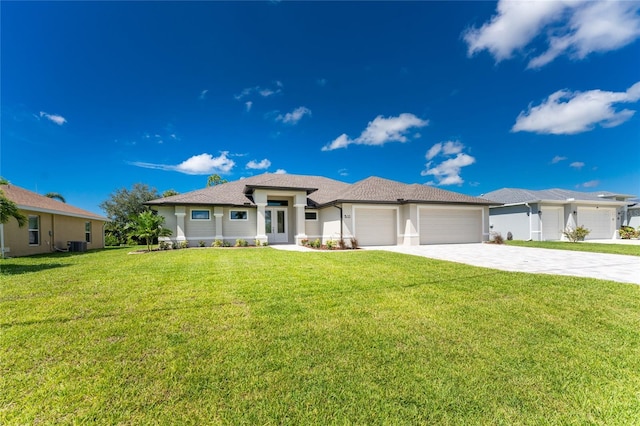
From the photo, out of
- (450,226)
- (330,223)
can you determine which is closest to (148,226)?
(330,223)

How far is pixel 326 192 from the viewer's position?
814 inches

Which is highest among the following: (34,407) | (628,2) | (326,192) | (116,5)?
(116,5)

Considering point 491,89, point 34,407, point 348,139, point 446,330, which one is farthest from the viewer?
point 348,139

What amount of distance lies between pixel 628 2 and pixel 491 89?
912 centimetres

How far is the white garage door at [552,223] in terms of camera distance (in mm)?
20375

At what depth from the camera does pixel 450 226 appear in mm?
17281

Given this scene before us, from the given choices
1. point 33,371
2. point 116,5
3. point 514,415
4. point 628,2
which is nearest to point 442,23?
point 628,2

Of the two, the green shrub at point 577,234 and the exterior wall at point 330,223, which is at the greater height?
the exterior wall at point 330,223

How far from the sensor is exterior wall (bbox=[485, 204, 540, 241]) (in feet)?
66.2

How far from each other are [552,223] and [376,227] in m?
15.8

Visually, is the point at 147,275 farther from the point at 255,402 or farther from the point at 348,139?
the point at 348,139

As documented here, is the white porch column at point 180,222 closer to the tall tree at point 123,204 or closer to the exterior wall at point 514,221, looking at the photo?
the tall tree at point 123,204

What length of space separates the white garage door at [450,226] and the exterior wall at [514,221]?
19.7ft

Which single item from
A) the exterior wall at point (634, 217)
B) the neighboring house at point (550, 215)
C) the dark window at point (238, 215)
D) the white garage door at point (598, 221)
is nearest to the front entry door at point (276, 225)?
the dark window at point (238, 215)
